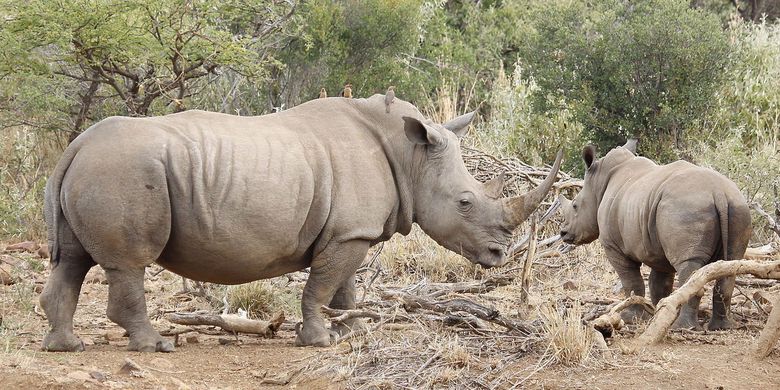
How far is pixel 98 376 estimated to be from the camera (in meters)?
5.95

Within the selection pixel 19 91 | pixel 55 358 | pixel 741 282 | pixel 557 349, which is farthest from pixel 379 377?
pixel 19 91

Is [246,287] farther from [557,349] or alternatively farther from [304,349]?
[557,349]

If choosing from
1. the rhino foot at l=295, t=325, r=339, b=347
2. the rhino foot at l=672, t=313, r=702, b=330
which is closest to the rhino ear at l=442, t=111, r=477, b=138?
the rhino foot at l=295, t=325, r=339, b=347

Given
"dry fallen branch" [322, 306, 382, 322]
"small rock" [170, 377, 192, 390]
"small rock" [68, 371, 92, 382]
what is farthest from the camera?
"dry fallen branch" [322, 306, 382, 322]

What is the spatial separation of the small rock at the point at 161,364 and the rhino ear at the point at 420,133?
2.25 m

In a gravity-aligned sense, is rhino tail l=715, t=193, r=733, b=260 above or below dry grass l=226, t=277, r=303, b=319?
above

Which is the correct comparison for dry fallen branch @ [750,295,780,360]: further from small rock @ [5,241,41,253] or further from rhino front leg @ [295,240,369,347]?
small rock @ [5,241,41,253]

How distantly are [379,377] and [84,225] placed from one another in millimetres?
1948

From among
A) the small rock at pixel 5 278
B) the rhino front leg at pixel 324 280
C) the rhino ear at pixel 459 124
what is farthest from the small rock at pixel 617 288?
the small rock at pixel 5 278

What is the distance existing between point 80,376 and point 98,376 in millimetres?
100

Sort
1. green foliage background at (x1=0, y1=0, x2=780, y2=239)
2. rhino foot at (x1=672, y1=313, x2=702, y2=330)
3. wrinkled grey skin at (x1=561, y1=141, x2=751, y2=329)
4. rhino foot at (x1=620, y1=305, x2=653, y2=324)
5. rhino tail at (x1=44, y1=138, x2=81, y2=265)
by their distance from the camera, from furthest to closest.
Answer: green foliage background at (x1=0, y1=0, x2=780, y2=239)
rhino foot at (x1=620, y1=305, x2=653, y2=324)
rhino foot at (x1=672, y1=313, x2=702, y2=330)
wrinkled grey skin at (x1=561, y1=141, x2=751, y2=329)
rhino tail at (x1=44, y1=138, x2=81, y2=265)

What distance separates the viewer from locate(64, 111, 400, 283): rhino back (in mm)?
6988

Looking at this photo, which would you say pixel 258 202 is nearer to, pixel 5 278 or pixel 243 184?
pixel 243 184

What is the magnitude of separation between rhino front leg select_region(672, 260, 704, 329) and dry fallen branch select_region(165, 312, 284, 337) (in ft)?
8.96
